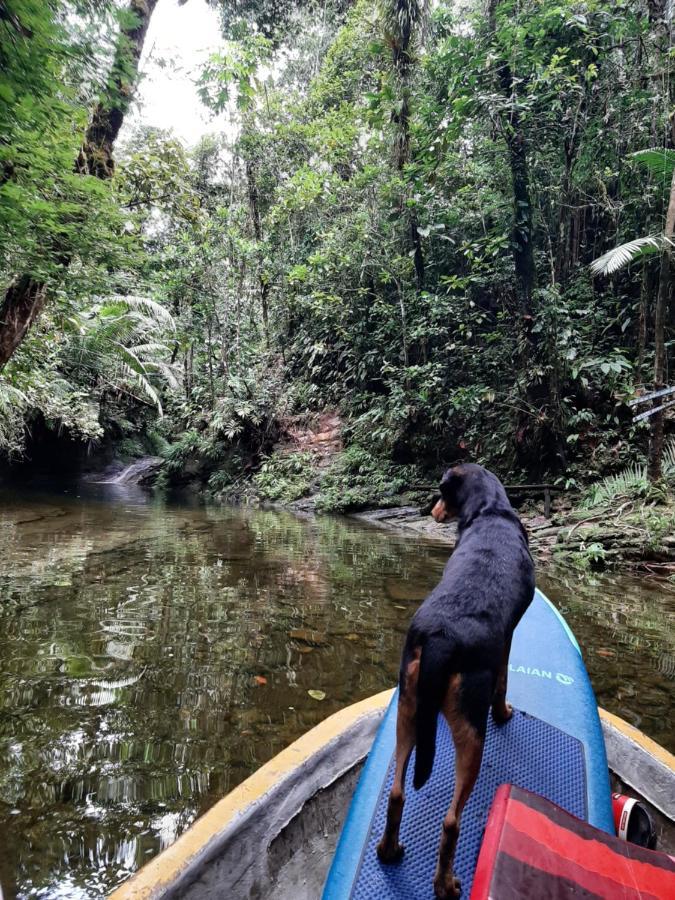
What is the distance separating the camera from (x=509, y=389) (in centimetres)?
1090

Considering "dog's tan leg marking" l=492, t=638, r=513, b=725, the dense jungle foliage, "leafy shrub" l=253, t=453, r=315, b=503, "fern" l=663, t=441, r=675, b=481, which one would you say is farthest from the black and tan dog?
"leafy shrub" l=253, t=453, r=315, b=503

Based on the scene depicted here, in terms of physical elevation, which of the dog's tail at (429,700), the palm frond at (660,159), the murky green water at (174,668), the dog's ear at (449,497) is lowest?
the murky green water at (174,668)

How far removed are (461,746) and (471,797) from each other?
0.52 m

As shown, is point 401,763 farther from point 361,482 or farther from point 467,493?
point 361,482

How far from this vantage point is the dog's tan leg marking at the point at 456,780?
1.47 metres

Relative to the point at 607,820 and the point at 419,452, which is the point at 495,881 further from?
→ the point at 419,452

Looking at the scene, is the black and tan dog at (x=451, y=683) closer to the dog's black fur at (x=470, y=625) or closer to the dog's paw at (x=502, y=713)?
the dog's black fur at (x=470, y=625)

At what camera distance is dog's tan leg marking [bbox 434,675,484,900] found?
1.47 meters

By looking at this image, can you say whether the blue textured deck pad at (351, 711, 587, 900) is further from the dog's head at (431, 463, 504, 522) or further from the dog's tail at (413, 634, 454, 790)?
the dog's head at (431, 463, 504, 522)

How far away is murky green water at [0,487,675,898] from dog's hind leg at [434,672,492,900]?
1.05 m

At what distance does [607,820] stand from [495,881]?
1008mm

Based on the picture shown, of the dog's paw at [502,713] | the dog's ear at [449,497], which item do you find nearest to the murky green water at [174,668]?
the dog's paw at [502,713]

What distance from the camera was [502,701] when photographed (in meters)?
2.12

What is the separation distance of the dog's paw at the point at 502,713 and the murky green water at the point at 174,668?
1.11 meters
